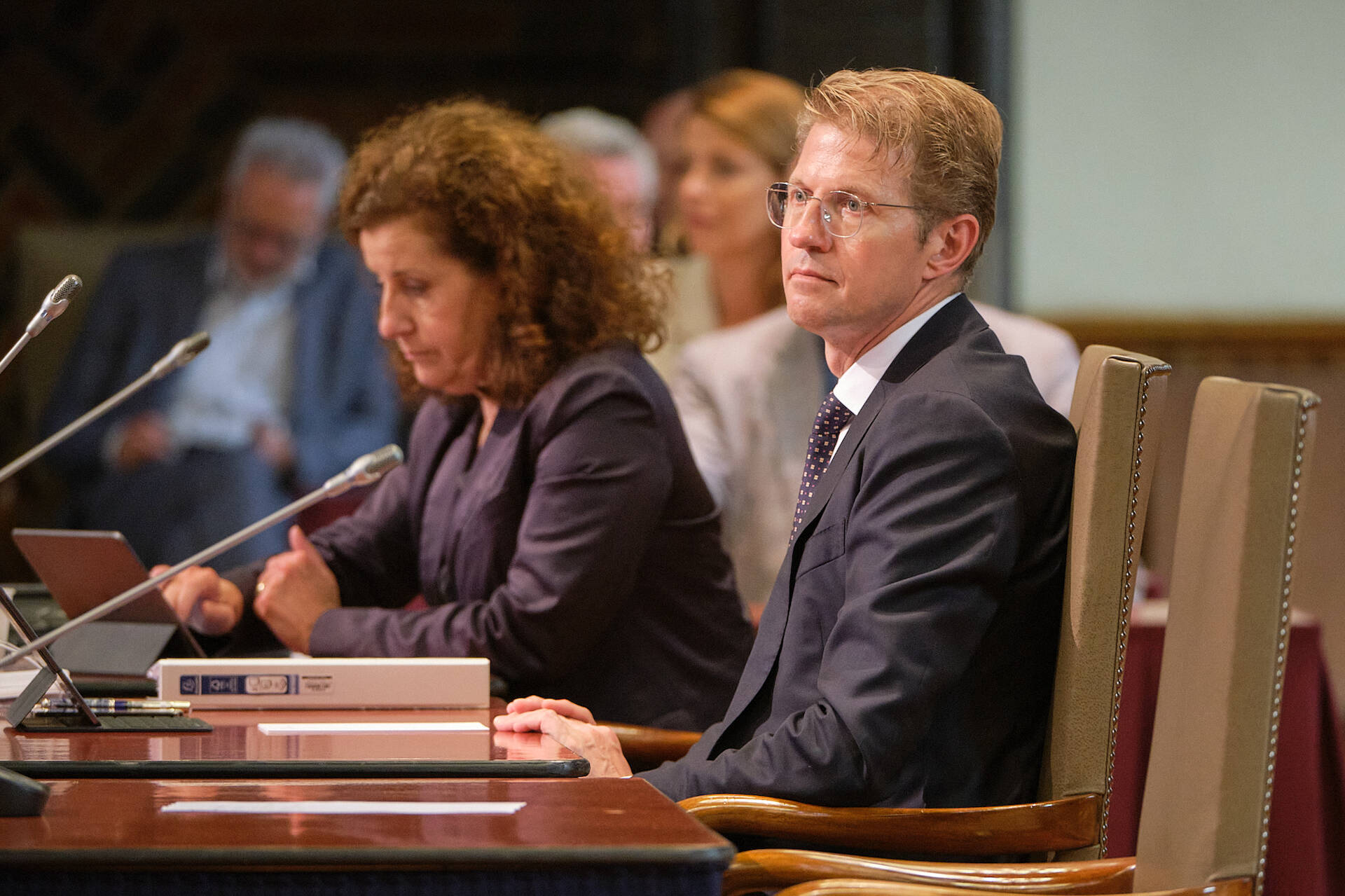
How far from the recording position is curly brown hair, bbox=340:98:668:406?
208 centimetres

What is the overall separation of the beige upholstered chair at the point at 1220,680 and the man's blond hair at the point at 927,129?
0.36m

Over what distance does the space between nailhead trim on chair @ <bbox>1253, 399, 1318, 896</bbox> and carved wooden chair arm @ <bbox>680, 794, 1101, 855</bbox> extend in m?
0.25

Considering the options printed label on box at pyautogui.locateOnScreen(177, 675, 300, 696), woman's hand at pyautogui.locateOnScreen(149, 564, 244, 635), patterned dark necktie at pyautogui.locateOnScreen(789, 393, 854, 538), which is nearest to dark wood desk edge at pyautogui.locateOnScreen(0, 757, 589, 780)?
printed label on box at pyautogui.locateOnScreen(177, 675, 300, 696)

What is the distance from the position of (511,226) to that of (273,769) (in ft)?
3.32

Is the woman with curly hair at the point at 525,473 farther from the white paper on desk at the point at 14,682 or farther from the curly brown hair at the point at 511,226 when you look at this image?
the white paper on desk at the point at 14,682

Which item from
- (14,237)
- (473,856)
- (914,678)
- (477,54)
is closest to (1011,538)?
(914,678)

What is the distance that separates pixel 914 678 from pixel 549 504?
692mm

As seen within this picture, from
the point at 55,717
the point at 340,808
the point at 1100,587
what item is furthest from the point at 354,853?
the point at 1100,587

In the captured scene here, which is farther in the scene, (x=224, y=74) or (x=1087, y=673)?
(x=224, y=74)

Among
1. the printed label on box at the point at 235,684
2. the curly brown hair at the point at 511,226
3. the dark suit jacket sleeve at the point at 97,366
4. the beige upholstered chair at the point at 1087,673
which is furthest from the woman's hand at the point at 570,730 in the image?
the dark suit jacket sleeve at the point at 97,366

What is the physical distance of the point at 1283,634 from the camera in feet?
3.91

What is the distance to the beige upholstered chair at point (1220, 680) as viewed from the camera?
3.89ft

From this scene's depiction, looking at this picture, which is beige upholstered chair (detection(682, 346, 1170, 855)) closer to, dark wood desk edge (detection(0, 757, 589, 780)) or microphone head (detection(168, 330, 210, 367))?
dark wood desk edge (detection(0, 757, 589, 780))

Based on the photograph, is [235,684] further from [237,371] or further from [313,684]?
[237,371]
